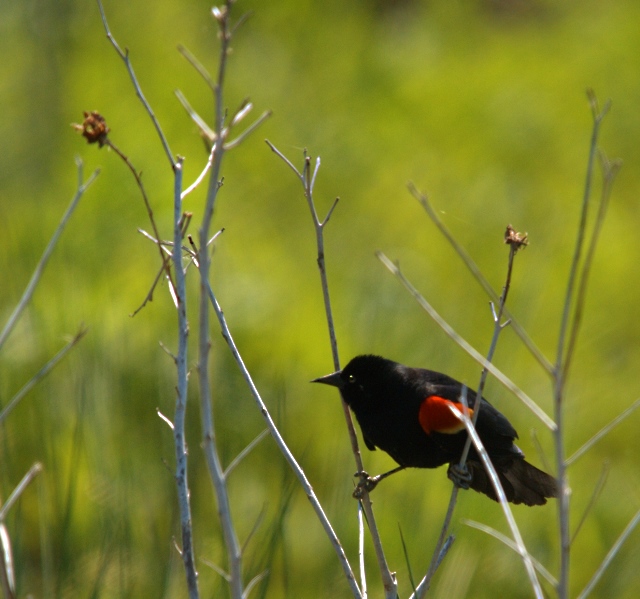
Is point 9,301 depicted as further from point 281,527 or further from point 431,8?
point 431,8

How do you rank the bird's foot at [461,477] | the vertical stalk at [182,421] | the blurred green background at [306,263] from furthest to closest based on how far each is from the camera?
the blurred green background at [306,263] → the bird's foot at [461,477] → the vertical stalk at [182,421]

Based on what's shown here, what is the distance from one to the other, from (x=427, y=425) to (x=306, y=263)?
2940 millimetres

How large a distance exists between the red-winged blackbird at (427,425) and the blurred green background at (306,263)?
0.19 meters

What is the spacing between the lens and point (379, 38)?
7.96m

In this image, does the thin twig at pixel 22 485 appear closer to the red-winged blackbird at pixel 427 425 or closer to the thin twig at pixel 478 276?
the thin twig at pixel 478 276

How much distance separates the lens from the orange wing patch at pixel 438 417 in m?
2.36

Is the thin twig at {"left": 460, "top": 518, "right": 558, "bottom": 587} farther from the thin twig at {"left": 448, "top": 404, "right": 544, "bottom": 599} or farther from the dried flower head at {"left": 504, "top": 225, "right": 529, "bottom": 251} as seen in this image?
the dried flower head at {"left": 504, "top": 225, "right": 529, "bottom": 251}

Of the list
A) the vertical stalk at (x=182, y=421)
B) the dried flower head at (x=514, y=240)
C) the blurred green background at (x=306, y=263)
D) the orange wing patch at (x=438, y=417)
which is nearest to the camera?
the vertical stalk at (x=182, y=421)

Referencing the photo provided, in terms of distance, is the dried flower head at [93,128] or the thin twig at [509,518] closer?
the thin twig at [509,518]

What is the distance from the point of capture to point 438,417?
241 cm

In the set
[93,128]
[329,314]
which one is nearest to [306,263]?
[329,314]

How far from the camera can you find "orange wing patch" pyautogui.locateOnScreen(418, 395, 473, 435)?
236 centimetres

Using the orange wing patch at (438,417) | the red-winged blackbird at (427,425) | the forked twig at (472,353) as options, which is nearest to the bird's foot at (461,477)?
the red-winged blackbird at (427,425)

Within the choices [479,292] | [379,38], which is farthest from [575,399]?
[379,38]
